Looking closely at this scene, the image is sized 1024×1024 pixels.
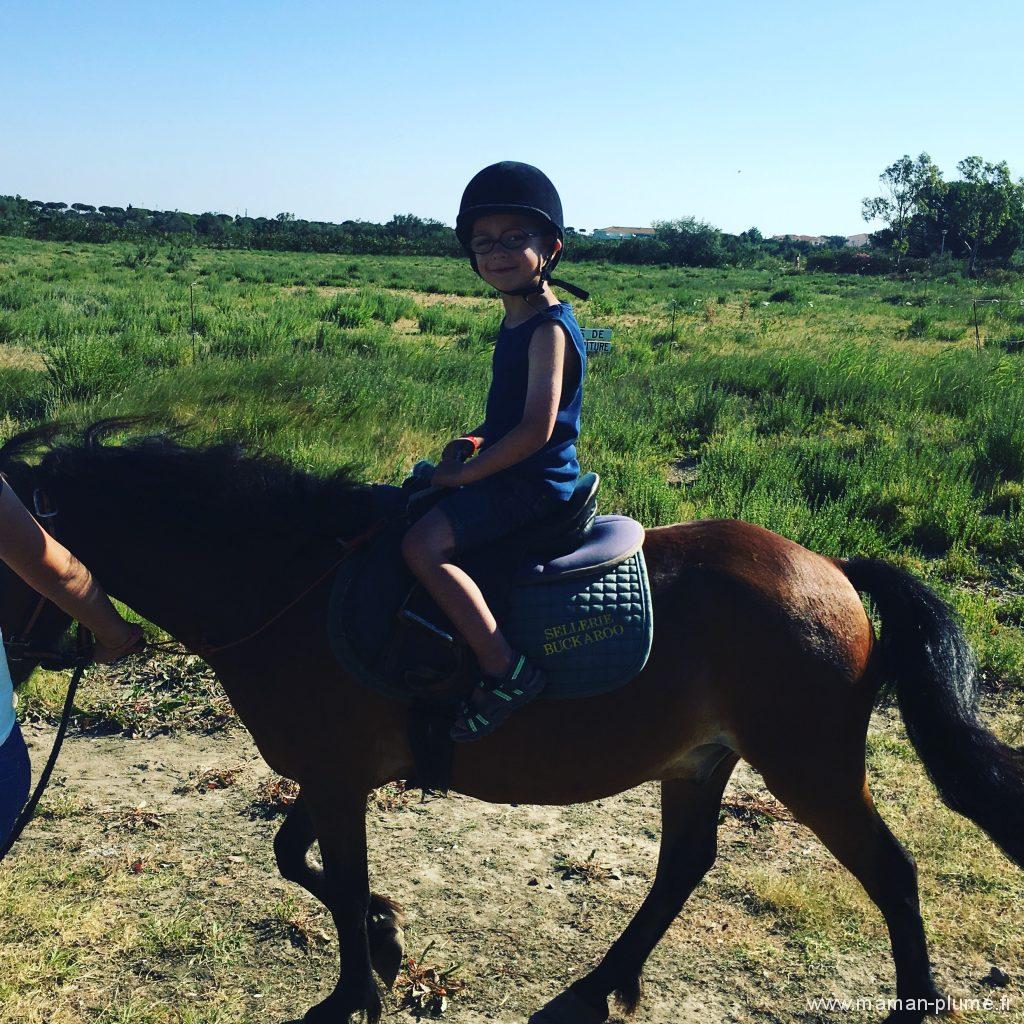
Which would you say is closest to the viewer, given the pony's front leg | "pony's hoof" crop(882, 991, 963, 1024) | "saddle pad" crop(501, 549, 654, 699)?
"saddle pad" crop(501, 549, 654, 699)

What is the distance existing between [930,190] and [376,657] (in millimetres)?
102963

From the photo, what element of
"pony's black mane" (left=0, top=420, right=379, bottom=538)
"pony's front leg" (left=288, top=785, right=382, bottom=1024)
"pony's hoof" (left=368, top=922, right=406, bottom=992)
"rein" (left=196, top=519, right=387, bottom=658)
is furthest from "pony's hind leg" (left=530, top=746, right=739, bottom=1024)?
"pony's black mane" (left=0, top=420, right=379, bottom=538)

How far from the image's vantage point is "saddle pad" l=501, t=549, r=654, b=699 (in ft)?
9.20

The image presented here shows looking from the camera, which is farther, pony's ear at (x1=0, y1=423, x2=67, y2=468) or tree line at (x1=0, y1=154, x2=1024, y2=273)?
tree line at (x1=0, y1=154, x2=1024, y2=273)

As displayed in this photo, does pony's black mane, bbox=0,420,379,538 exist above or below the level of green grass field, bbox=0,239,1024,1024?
above

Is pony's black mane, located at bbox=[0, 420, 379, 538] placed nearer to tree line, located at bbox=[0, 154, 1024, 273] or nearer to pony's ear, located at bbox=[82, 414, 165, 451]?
pony's ear, located at bbox=[82, 414, 165, 451]

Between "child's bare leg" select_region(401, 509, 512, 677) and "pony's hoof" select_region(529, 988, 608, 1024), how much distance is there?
139cm

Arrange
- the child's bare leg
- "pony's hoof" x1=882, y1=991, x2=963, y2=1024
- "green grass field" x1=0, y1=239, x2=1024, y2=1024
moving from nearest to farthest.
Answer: the child's bare leg
"pony's hoof" x1=882, y1=991, x2=963, y2=1024
"green grass field" x1=0, y1=239, x2=1024, y2=1024

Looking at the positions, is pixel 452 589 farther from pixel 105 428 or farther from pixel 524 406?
pixel 105 428

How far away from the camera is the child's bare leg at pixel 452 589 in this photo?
2.70m

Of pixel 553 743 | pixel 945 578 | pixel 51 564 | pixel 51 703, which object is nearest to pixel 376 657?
pixel 553 743

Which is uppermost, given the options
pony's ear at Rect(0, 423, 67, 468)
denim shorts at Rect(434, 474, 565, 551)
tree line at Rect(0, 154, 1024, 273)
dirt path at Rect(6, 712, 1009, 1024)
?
tree line at Rect(0, 154, 1024, 273)

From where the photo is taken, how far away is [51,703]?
5.14 m

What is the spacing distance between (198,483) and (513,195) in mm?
1329
